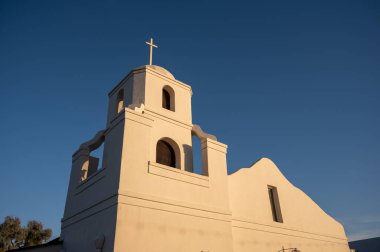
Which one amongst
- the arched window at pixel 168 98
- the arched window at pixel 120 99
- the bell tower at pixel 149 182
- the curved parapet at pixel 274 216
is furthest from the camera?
the arched window at pixel 120 99

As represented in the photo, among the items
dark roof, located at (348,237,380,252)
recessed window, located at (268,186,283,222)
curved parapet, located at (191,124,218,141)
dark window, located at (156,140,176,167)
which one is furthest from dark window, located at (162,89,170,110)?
dark roof, located at (348,237,380,252)

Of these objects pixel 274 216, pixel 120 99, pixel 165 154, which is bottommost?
pixel 274 216

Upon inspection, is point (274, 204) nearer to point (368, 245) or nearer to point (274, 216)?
point (274, 216)

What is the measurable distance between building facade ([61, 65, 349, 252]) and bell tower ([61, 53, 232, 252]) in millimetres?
31

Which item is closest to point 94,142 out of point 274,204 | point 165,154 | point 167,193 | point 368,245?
point 165,154

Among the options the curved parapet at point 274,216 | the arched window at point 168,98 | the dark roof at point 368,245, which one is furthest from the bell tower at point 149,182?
the dark roof at point 368,245

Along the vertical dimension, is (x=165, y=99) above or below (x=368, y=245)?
above

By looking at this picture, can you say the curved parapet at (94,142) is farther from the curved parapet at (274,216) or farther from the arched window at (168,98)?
the curved parapet at (274,216)

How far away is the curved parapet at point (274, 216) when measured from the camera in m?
11.9

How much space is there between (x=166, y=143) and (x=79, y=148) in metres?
3.71

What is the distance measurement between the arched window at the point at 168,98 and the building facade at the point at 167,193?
1.7 inches

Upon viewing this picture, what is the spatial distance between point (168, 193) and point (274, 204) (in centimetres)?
652

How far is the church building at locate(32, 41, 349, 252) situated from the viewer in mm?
8748

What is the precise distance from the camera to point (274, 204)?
13969 mm
